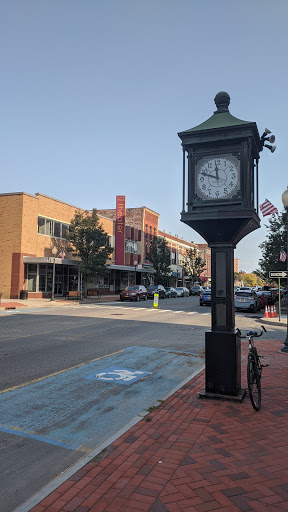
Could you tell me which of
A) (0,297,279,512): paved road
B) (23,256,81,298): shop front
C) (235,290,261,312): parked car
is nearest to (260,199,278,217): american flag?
(235,290,261,312): parked car

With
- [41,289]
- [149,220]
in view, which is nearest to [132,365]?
[41,289]

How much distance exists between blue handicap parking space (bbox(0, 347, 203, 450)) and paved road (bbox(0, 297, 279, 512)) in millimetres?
11

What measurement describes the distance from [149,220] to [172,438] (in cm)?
5475

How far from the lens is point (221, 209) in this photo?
5.64 meters

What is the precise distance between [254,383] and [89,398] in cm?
250

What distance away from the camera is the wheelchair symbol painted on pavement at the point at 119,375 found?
22.7ft

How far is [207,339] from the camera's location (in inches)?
219

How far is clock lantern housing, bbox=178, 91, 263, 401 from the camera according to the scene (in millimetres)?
5484

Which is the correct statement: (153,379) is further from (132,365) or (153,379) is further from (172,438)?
(172,438)

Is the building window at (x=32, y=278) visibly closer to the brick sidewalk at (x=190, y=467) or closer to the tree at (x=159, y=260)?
the tree at (x=159, y=260)

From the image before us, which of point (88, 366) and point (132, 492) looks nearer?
point (132, 492)

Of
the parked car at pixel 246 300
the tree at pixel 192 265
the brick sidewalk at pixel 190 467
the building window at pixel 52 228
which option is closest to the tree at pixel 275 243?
the parked car at pixel 246 300

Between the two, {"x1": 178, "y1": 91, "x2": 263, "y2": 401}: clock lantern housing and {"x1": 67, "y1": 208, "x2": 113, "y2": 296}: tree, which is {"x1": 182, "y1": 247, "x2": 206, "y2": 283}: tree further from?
{"x1": 178, "y1": 91, "x2": 263, "y2": 401}: clock lantern housing

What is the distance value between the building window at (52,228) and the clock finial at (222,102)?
2853 cm
